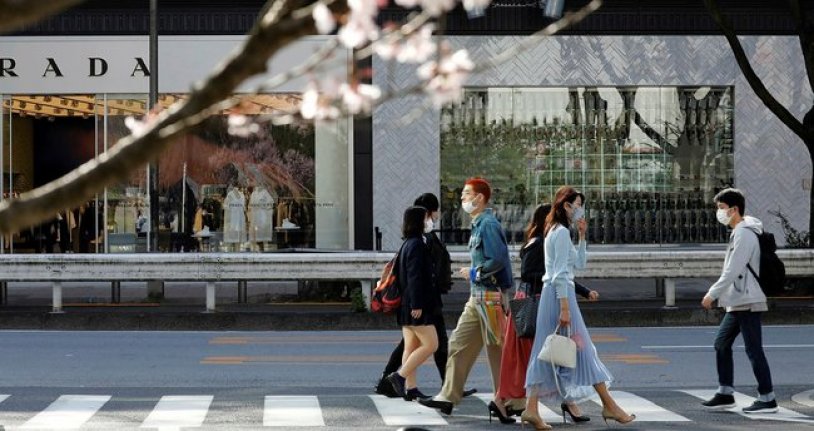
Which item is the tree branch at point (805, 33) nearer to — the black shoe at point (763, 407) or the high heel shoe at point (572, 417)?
the black shoe at point (763, 407)

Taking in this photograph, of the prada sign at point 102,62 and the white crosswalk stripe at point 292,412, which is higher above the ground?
the prada sign at point 102,62

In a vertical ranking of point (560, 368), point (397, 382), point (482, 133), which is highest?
point (482, 133)

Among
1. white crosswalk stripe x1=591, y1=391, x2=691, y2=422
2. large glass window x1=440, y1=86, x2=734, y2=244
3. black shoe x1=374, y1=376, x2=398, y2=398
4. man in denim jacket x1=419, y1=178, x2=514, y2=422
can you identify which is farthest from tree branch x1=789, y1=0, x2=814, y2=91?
man in denim jacket x1=419, y1=178, x2=514, y2=422

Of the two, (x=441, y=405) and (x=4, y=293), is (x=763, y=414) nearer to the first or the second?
(x=441, y=405)

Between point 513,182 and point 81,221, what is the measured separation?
8715mm

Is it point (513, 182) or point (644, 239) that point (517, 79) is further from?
point (644, 239)

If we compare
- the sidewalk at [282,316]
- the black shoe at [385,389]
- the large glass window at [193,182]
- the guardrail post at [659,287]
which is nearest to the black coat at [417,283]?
the black shoe at [385,389]

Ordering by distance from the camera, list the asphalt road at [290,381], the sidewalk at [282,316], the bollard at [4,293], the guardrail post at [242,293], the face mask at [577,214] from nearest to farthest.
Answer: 1. the face mask at [577,214]
2. the asphalt road at [290,381]
3. the sidewalk at [282,316]
4. the guardrail post at [242,293]
5. the bollard at [4,293]

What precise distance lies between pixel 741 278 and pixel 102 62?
20241 mm

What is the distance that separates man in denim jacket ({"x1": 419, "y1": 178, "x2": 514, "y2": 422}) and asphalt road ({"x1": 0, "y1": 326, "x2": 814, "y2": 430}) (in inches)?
12.7

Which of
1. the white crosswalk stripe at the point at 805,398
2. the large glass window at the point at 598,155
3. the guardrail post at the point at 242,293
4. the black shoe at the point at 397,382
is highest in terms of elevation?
the large glass window at the point at 598,155

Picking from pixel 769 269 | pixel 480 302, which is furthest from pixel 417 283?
pixel 769 269

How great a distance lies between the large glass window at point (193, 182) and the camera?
29.2m

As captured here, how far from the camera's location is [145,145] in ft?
9.68
